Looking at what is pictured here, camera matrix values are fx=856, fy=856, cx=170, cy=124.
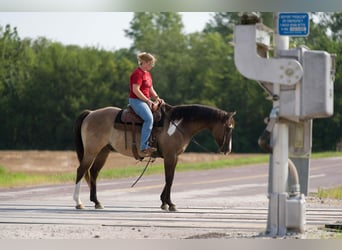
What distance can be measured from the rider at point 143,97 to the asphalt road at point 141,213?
1.13 meters

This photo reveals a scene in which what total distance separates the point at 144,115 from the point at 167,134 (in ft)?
1.76

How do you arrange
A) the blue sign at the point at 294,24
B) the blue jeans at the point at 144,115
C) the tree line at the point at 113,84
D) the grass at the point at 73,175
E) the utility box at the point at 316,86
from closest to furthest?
the blue sign at the point at 294,24 < the utility box at the point at 316,86 < the blue jeans at the point at 144,115 < the grass at the point at 73,175 < the tree line at the point at 113,84

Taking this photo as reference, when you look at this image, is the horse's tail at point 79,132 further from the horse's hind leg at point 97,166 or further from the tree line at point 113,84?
the tree line at point 113,84

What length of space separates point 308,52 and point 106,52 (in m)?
38.4

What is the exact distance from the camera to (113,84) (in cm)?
4550

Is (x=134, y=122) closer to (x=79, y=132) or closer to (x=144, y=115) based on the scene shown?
(x=144, y=115)

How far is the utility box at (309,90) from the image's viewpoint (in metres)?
9.45

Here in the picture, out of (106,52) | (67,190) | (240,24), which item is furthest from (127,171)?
(106,52)

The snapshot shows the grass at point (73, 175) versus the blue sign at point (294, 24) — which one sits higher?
the blue sign at point (294, 24)

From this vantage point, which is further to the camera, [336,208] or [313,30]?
[313,30]

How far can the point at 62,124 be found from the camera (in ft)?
135

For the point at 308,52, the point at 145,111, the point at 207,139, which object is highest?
the point at 308,52

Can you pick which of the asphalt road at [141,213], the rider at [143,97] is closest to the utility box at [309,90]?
the asphalt road at [141,213]

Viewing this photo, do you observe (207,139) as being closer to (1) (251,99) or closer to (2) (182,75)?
(1) (251,99)
